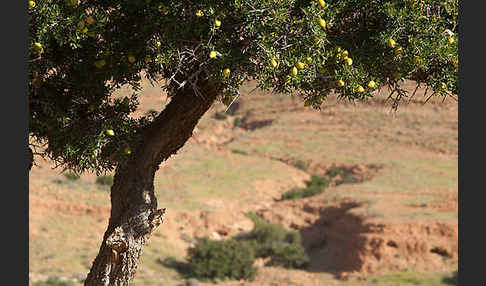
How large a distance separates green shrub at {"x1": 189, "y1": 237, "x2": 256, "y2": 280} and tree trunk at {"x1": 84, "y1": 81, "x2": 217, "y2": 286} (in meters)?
16.6

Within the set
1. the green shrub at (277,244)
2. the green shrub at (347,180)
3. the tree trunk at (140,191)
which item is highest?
the green shrub at (347,180)

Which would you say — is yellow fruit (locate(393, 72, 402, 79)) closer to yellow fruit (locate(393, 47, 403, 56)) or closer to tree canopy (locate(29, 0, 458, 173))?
tree canopy (locate(29, 0, 458, 173))

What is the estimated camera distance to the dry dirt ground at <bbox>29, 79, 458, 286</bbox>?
22.1 metres

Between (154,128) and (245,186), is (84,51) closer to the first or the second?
(154,128)

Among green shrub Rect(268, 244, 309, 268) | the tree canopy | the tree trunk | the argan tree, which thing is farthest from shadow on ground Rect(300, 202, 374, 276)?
the tree canopy

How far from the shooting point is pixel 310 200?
30.2 meters

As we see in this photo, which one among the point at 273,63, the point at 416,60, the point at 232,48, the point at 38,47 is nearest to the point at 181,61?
the point at 232,48

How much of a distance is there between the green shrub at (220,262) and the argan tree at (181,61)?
654 inches

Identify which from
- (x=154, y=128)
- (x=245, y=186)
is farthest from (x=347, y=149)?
(x=154, y=128)

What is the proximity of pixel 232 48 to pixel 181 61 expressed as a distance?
0.46 metres

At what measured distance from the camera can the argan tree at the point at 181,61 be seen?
483 centimetres

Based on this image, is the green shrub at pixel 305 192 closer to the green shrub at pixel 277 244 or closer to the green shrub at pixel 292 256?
the green shrub at pixel 277 244

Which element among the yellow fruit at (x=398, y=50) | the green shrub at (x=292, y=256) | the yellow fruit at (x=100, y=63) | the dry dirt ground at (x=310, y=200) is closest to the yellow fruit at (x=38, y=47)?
the yellow fruit at (x=100, y=63)

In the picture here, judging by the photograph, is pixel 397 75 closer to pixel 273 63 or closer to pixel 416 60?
pixel 416 60
